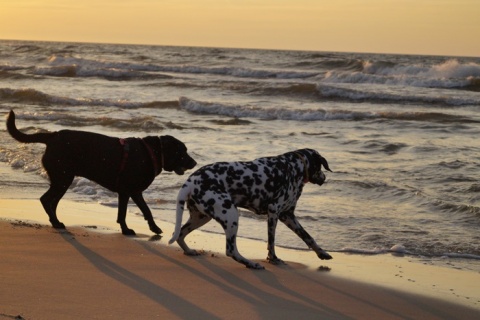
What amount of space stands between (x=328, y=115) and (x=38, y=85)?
14.6 metres

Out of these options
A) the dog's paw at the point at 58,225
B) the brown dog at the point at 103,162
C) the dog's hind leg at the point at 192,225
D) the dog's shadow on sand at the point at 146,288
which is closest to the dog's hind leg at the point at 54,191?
the brown dog at the point at 103,162

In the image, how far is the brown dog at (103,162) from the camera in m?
8.41

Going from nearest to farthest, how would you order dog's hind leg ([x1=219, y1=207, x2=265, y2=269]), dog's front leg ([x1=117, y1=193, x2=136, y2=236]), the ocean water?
dog's hind leg ([x1=219, y1=207, x2=265, y2=269]) → dog's front leg ([x1=117, y1=193, x2=136, y2=236]) → the ocean water

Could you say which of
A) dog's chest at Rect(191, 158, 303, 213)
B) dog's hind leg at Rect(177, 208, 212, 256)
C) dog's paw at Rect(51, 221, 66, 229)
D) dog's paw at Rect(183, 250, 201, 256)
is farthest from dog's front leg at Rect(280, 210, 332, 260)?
dog's paw at Rect(51, 221, 66, 229)

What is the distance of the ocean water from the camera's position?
9383mm

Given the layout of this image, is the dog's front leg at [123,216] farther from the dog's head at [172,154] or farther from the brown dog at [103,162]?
the dog's head at [172,154]

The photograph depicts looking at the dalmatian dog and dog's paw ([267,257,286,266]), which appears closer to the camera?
the dalmatian dog

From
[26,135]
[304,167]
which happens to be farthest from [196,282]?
[26,135]

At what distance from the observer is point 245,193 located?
23.7 ft

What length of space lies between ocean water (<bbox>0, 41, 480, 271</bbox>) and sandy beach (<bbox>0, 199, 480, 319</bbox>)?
2.83 ft

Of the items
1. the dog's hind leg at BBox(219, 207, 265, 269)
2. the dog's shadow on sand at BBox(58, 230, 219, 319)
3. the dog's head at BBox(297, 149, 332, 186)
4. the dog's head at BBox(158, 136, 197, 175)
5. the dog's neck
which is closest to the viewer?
the dog's shadow on sand at BBox(58, 230, 219, 319)

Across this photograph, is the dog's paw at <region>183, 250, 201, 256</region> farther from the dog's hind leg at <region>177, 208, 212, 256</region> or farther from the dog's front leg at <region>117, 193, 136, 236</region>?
the dog's front leg at <region>117, 193, 136, 236</region>

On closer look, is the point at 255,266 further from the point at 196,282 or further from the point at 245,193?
the point at 196,282

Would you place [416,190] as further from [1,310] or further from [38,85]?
[38,85]
